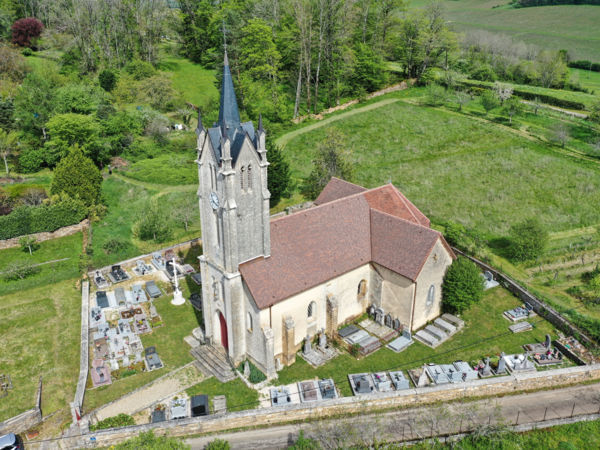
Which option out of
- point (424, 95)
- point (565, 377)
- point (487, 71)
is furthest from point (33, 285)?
point (487, 71)

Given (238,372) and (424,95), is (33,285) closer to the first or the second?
(238,372)

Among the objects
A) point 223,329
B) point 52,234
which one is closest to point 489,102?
point 223,329

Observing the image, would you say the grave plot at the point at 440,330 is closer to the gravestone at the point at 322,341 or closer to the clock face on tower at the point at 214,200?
the gravestone at the point at 322,341

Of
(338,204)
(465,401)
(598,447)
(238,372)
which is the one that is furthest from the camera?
(338,204)

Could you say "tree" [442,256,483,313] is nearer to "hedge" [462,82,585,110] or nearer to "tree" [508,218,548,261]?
"tree" [508,218,548,261]

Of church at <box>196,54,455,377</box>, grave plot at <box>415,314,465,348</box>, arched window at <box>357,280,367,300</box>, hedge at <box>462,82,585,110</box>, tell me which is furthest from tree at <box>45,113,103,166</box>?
hedge at <box>462,82,585,110</box>

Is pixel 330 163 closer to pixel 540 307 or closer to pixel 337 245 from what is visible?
pixel 337 245
